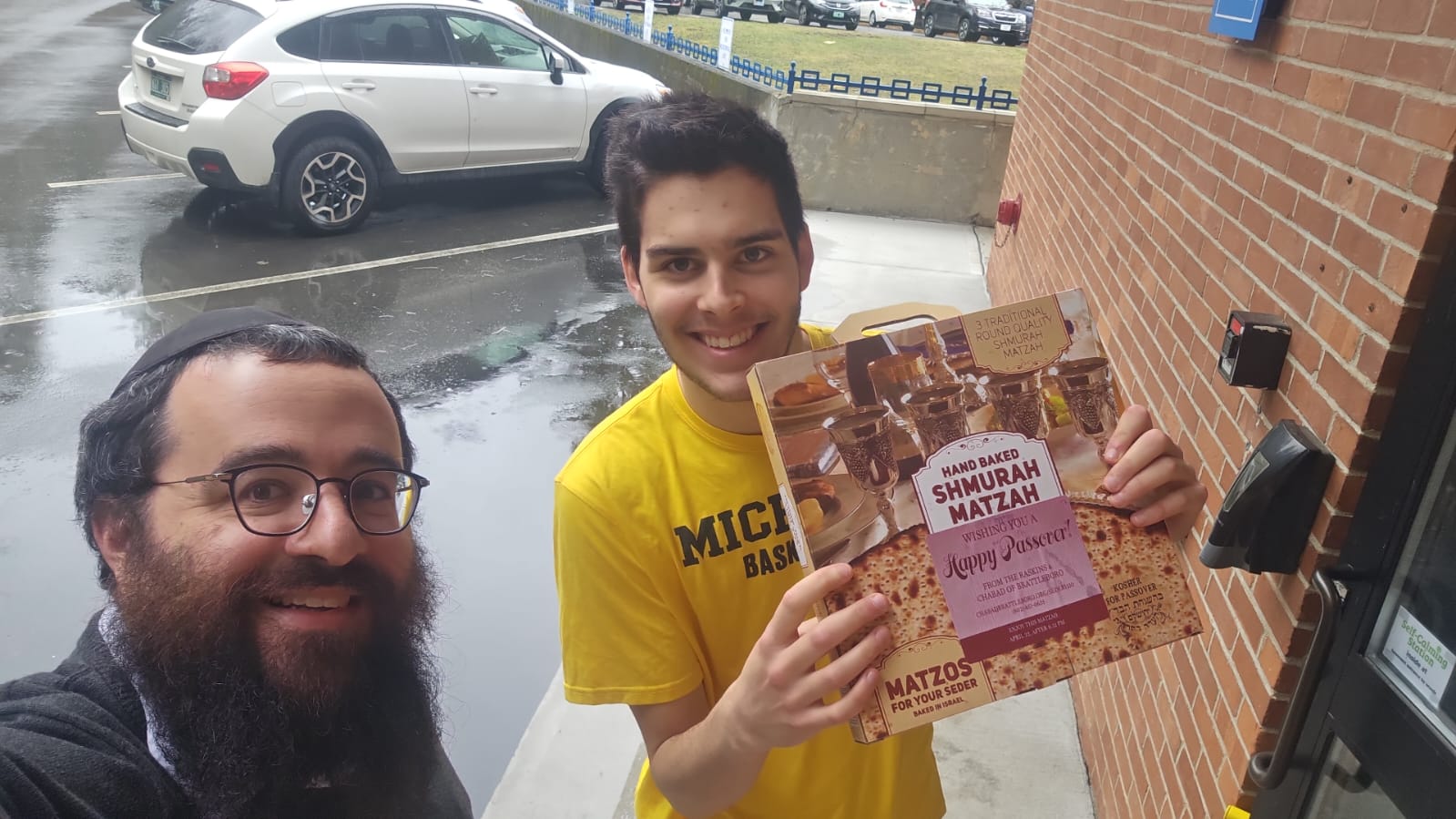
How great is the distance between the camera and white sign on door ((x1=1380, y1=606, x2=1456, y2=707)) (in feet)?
4.59

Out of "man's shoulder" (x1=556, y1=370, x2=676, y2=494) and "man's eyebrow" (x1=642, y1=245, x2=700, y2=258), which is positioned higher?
"man's eyebrow" (x1=642, y1=245, x2=700, y2=258)

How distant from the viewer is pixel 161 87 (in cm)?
761

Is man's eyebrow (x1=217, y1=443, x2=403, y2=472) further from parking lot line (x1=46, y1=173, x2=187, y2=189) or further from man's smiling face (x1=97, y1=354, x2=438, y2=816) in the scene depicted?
parking lot line (x1=46, y1=173, x2=187, y2=189)

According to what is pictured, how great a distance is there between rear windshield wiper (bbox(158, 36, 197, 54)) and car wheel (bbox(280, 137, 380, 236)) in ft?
3.45

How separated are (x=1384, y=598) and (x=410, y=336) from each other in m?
5.73

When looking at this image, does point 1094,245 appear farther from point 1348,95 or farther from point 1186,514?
point 1186,514

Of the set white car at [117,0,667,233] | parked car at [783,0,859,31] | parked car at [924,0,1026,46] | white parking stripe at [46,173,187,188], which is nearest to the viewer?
white car at [117,0,667,233]

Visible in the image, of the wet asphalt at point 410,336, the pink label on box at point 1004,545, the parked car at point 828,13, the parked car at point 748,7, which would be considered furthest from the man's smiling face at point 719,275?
the parked car at point 828,13

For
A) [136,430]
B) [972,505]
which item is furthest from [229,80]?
[972,505]

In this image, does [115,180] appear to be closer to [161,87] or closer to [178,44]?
[161,87]

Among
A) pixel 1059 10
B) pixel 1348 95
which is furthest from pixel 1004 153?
pixel 1348 95

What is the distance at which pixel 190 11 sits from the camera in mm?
7820

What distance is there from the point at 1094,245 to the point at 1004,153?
6.14 meters

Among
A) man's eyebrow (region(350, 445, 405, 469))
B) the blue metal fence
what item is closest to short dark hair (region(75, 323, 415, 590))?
man's eyebrow (region(350, 445, 405, 469))
